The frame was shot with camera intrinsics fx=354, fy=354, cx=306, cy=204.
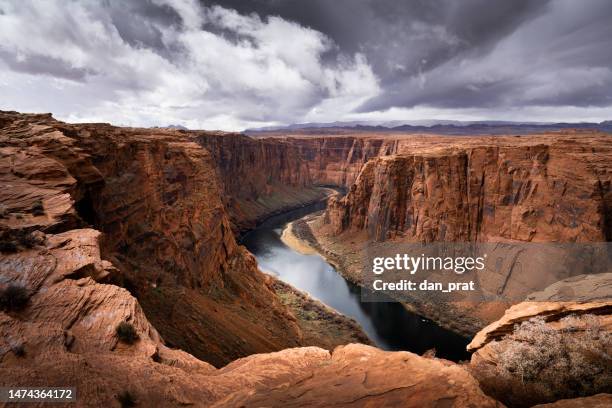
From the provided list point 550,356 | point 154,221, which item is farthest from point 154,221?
point 550,356

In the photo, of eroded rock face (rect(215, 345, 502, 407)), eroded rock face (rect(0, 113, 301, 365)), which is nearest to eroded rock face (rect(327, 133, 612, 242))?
eroded rock face (rect(0, 113, 301, 365))

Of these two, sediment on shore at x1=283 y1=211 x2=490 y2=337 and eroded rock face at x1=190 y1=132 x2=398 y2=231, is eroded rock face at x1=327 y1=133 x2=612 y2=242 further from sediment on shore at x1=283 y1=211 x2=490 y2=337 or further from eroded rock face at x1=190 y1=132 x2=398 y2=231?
eroded rock face at x1=190 y1=132 x2=398 y2=231

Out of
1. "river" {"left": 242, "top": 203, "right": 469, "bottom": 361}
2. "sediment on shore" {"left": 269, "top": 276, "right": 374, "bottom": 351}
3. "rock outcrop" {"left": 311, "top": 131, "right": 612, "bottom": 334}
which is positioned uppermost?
"rock outcrop" {"left": 311, "top": 131, "right": 612, "bottom": 334}

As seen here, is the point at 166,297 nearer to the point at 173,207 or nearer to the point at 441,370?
the point at 173,207

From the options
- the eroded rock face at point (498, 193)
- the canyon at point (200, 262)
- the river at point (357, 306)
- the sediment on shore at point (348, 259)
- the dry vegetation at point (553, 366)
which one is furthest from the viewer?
the sediment on shore at point (348, 259)

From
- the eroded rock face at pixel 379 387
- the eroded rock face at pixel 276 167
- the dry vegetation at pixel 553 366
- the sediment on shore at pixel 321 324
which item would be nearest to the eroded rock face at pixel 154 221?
the sediment on shore at pixel 321 324

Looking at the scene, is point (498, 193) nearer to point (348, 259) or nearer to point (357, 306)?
point (357, 306)

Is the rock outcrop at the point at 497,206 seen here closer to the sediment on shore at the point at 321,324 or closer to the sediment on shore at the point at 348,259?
the sediment on shore at the point at 348,259
